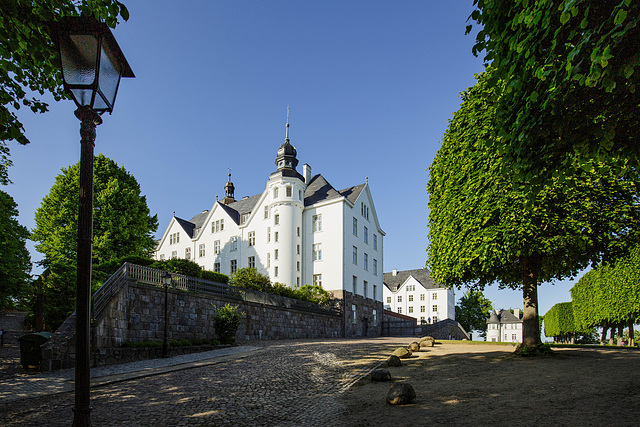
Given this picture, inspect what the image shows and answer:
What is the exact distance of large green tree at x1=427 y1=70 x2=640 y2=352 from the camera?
42.2ft

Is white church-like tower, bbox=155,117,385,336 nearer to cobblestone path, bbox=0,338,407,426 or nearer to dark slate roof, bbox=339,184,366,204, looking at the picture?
dark slate roof, bbox=339,184,366,204

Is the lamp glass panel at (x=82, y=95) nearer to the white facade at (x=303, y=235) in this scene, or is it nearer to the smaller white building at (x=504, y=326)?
the white facade at (x=303, y=235)

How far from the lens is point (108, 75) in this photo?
15.1 ft

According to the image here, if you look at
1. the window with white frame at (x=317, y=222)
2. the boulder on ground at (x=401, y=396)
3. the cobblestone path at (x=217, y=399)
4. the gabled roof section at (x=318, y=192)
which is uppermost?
the gabled roof section at (x=318, y=192)

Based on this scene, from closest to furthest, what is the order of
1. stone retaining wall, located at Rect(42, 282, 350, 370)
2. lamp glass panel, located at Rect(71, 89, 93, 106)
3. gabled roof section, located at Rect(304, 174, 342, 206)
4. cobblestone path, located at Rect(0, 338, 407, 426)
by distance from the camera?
1. lamp glass panel, located at Rect(71, 89, 93, 106)
2. cobblestone path, located at Rect(0, 338, 407, 426)
3. stone retaining wall, located at Rect(42, 282, 350, 370)
4. gabled roof section, located at Rect(304, 174, 342, 206)

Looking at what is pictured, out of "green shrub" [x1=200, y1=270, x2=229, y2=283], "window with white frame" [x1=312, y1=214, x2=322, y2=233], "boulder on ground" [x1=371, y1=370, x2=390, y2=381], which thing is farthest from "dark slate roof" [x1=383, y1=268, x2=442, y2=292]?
"boulder on ground" [x1=371, y1=370, x2=390, y2=381]

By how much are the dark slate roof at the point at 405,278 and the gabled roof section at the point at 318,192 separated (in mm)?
45313

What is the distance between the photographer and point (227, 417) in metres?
7.60

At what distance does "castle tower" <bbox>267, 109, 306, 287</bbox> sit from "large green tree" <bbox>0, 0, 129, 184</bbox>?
3405 cm

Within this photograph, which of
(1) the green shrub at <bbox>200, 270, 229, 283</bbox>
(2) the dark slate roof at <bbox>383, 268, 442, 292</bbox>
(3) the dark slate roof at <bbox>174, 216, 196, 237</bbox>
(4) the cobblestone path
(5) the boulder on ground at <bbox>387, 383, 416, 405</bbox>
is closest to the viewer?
(4) the cobblestone path

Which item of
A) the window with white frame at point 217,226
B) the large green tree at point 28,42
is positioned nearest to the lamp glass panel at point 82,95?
the large green tree at point 28,42

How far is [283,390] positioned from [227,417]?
2.68 m

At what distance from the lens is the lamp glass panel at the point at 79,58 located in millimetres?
4328

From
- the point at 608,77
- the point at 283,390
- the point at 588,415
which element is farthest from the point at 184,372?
the point at 608,77
